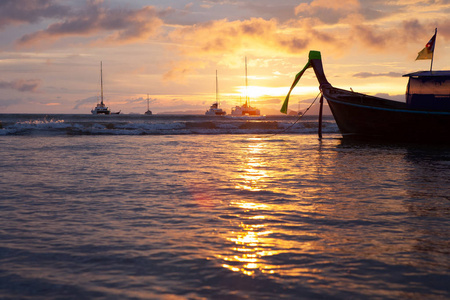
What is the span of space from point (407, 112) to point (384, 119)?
1.40 meters

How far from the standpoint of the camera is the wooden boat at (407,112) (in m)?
23.8

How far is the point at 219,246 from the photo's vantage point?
5176 mm

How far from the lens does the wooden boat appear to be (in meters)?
23.8

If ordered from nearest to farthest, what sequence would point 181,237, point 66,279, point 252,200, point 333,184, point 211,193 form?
point 66,279 → point 181,237 → point 252,200 → point 211,193 → point 333,184

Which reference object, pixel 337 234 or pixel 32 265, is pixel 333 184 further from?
pixel 32 265

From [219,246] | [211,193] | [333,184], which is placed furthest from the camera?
[333,184]

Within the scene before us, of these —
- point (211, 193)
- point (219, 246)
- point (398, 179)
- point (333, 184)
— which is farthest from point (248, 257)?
point (398, 179)

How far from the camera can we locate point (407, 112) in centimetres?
2453

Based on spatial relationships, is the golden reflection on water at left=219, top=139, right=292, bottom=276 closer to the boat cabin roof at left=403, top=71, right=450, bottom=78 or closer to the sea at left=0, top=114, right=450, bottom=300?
the sea at left=0, top=114, right=450, bottom=300

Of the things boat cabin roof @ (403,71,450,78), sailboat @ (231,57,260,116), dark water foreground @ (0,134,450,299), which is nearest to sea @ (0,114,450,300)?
dark water foreground @ (0,134,450,299)

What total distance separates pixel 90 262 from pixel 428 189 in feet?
24.8

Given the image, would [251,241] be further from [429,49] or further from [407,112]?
[429,49]

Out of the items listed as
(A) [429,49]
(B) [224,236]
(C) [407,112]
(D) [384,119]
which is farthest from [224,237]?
(A) [429,49]

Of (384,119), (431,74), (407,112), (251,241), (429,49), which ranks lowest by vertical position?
(251,241)
